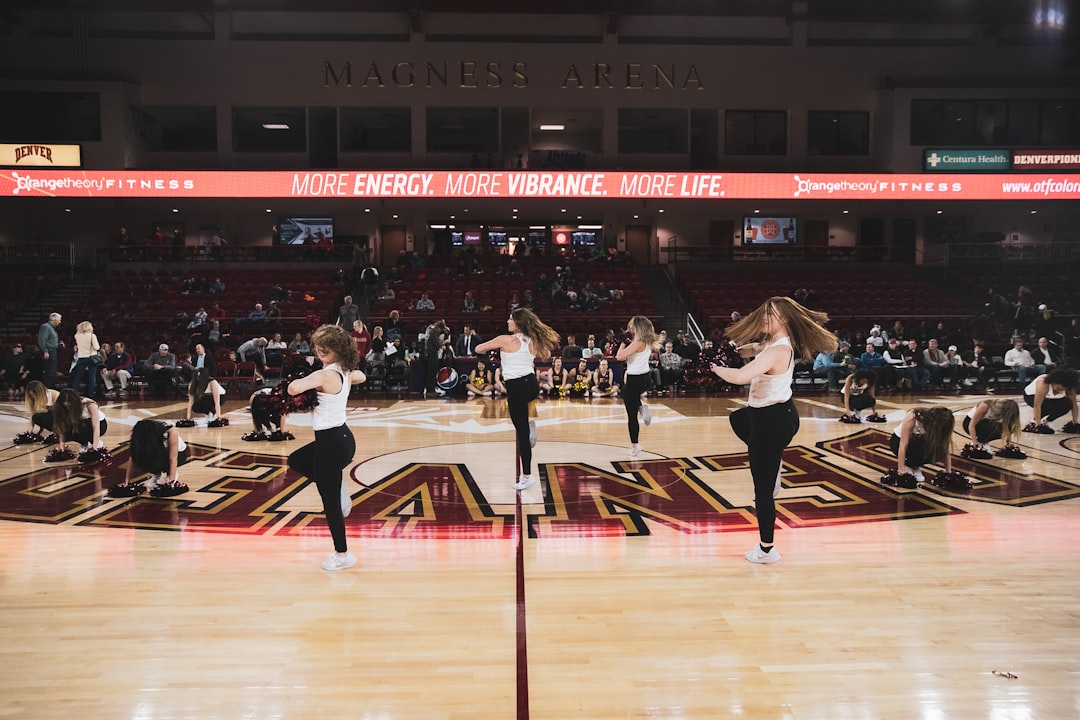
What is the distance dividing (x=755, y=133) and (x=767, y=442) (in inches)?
899

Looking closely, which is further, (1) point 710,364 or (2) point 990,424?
(2) point 990,424

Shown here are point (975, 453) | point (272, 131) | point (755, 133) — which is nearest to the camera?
point (975, 453)

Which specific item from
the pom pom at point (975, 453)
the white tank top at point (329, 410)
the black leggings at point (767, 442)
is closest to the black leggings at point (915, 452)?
the pom pom at point (975, 453)

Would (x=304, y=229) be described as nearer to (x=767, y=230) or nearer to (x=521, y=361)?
(x=767, y=230)

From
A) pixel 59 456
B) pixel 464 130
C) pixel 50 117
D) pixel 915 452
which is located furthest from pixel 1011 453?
pixel 50 117

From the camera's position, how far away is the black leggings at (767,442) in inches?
171

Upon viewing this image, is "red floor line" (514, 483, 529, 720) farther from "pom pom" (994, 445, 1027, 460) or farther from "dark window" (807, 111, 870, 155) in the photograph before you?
"dark window" (807, 111, 870, 155)

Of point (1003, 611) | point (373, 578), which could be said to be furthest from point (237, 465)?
point (1003, 611)

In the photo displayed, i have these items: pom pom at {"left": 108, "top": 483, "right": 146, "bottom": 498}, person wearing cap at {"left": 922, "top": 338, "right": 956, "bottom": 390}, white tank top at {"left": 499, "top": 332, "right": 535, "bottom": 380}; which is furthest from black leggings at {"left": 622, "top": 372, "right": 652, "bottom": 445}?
person wearing cap at {"left": 922, "top": 338, "right": 956, "bottom": 390}

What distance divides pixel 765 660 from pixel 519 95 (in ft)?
74.7

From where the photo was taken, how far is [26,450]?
8.59 meters

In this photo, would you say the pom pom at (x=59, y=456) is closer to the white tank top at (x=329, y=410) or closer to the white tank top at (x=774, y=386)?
the white tank top at (x=329, y=410)

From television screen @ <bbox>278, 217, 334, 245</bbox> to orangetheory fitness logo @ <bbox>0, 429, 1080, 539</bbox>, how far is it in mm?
18136

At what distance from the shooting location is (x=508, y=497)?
6.32m
